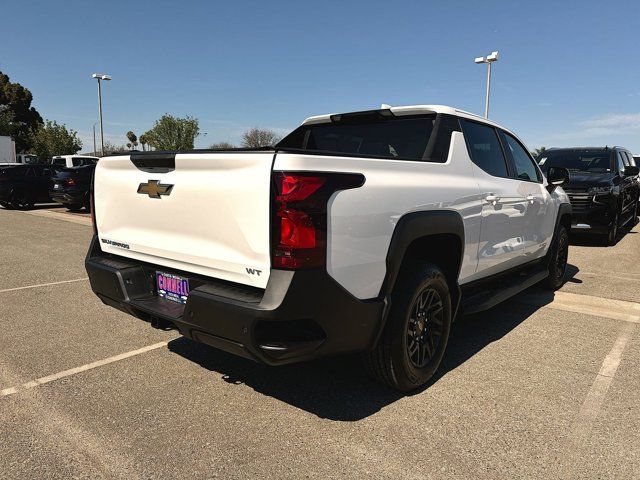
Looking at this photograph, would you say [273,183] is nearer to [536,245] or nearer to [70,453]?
[70,453]

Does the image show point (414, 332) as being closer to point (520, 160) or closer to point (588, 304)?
point (520, 160)

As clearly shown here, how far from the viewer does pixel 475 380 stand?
130 inches

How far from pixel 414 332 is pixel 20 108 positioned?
249 ft

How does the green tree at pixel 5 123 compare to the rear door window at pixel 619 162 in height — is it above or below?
above

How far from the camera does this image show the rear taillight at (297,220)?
220cm

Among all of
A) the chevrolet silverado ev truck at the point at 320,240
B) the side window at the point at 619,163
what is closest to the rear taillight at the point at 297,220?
the chevrolet silverado ev truck at the point at 320,240

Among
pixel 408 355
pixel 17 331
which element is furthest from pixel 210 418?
pixel 17 331

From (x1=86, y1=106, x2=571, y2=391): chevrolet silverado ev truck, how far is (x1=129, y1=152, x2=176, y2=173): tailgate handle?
1cm

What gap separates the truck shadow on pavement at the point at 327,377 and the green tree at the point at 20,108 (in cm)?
6693

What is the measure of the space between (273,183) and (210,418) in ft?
4.80

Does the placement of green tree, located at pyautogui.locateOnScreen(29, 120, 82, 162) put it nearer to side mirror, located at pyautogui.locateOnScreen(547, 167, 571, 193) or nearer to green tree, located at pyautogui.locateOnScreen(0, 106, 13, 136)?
green tree, located at pyautogui.locateOnScreen(0, 106, 13, 136)

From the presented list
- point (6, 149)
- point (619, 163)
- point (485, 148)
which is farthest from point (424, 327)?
point (6, 149)

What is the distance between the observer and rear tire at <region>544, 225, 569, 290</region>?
557 cm

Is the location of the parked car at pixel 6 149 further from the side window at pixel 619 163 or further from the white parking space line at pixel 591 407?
the white parking space line at pixel 591 407
